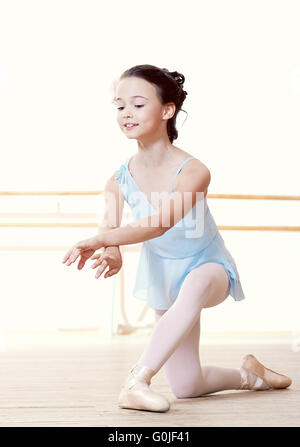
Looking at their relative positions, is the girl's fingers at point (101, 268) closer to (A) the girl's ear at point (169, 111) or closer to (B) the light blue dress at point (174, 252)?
(B) the light blue dress at point (174, 252)

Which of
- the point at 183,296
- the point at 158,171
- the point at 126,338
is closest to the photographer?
the point at 183,296

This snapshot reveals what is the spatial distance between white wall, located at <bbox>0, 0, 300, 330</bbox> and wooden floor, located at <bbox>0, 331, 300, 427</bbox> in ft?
1.71

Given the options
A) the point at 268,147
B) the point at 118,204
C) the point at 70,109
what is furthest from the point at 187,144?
the point at 118,204

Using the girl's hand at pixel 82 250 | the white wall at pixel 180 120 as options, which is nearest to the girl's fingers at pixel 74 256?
the girl's hand at pixel 82 250

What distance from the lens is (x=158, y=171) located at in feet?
5.23

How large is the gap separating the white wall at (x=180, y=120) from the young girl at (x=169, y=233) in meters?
1.92

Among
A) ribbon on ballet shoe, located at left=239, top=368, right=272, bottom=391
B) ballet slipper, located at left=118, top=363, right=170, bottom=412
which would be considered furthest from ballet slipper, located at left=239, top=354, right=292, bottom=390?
ballet slipper, located at left=118, top=363, right=170, bottom=412

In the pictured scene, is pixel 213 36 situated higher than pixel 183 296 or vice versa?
pixel 213 36

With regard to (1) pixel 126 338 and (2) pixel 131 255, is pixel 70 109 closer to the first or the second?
(2) pixel 131 255

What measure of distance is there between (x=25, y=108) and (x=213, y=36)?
109 cm

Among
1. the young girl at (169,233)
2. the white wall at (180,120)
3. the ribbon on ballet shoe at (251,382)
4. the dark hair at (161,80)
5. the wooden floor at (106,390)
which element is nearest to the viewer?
the wooden floor at (106,390)

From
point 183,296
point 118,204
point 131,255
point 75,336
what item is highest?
point 118,204

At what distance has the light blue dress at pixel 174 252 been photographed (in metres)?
1.58

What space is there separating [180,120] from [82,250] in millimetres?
2307
